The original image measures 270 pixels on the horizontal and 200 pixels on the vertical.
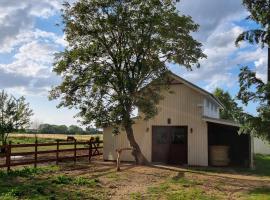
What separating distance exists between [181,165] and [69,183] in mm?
10759

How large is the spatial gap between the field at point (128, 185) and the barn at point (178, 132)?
4.40 metres

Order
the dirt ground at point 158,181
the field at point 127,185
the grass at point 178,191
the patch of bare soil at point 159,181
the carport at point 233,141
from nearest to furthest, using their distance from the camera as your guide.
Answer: the field at point 127,185, the grass at point 178,191, the dirt ground at point 158,181, the patch of bare soil at point 159,181, the carport at point 233,141

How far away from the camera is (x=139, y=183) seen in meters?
16.5

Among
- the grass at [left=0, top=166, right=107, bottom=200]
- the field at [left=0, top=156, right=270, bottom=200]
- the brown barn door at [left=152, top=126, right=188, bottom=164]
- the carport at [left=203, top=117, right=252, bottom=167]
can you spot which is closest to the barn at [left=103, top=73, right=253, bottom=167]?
the brown barn door at [left=152, top=126, right=188, bottom=164]

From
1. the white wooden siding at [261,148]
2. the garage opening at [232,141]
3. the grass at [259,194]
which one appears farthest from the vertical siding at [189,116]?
the white wooden siding at [261,148]

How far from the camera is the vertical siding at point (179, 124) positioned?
2494 cm

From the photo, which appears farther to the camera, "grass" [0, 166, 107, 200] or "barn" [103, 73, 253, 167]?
"barn" [103, 73, 253, 167]

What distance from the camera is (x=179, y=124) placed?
2559cm

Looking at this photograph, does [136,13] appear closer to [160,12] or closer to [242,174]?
[160,12]

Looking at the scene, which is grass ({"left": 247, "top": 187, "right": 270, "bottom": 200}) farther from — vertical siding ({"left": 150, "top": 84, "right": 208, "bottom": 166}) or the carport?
the carport

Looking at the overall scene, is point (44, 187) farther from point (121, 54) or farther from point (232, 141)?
point (232, 141)

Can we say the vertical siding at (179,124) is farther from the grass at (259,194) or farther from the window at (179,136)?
the grass at (259,194)

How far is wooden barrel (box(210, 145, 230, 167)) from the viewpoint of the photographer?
2517 centimetres

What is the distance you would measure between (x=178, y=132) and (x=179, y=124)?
1.70ft
